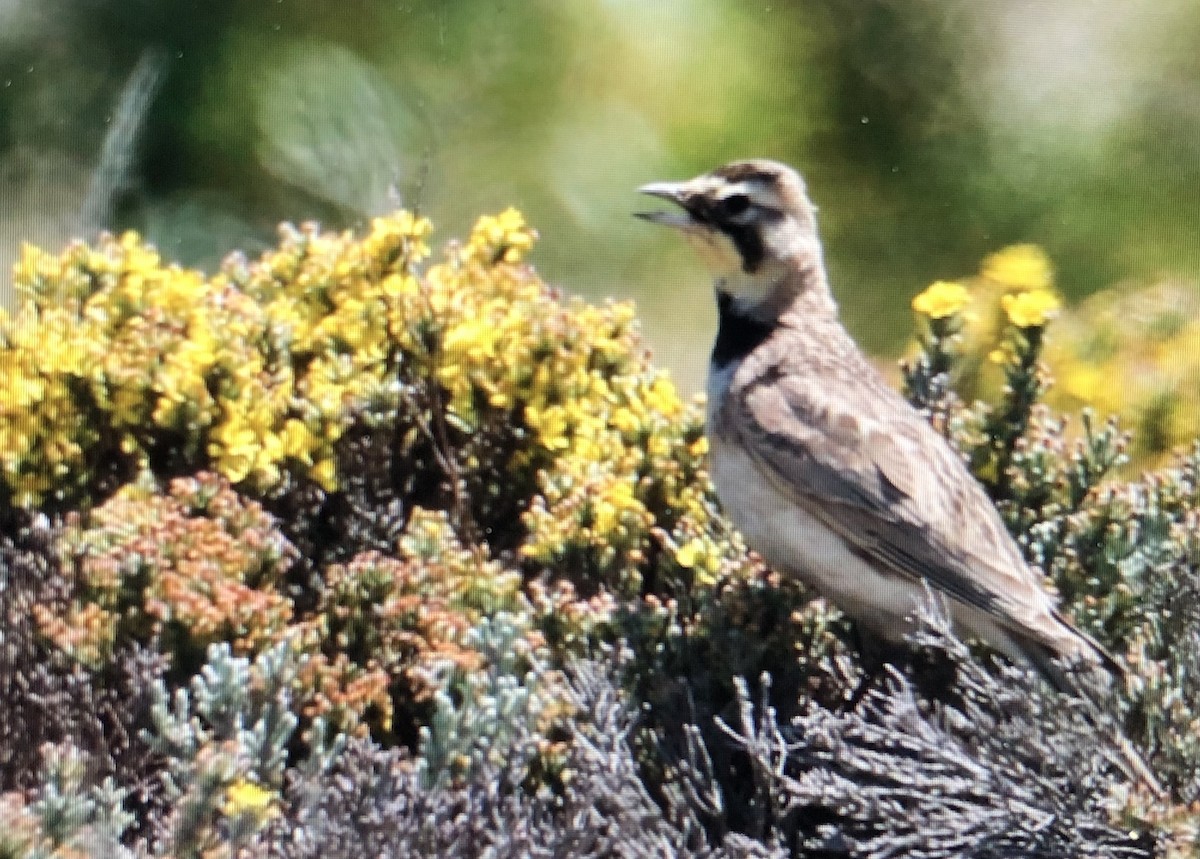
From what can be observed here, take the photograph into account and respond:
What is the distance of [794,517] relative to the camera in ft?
12.4

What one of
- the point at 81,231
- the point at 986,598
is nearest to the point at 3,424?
the point at 81,231

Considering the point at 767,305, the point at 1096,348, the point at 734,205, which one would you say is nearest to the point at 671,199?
the point at 734,205

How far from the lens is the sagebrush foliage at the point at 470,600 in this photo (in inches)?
→ 119

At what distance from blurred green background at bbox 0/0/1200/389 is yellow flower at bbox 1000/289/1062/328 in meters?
1.08

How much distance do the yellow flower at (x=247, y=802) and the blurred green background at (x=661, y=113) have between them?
2368 mm

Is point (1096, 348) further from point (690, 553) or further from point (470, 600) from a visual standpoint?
point (470, 600)

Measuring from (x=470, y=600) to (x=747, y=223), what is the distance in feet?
3.58

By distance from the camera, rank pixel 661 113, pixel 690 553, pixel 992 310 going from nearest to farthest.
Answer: pixel 690 553, pixel 992 310, pixel 661 113

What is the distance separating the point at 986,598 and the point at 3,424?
2094 millimetres

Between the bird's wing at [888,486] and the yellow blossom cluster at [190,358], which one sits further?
the yellow blossom cluster at [190,358]

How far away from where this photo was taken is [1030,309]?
3.98m

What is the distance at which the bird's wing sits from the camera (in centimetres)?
362

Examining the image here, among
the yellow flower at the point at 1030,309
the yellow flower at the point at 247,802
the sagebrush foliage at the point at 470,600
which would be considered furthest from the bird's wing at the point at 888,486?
the yellow flower at the point at 247,802

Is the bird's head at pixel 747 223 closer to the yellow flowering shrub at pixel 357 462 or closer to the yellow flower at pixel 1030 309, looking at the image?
the yellow flowering shrub at pixel 357 462
